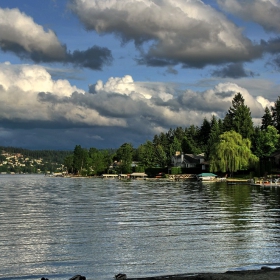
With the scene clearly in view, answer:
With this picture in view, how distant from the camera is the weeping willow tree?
369ft

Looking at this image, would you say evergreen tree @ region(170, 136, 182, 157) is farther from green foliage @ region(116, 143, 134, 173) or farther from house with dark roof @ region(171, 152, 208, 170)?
green foliage @ region(116, 143, 134, 173)

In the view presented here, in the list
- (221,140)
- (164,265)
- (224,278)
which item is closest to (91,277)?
(164,265)

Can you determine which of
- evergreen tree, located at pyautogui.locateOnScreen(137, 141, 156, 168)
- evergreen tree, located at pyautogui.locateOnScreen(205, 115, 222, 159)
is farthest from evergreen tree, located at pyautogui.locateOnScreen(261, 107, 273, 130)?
evergreen tree, located at pyautogui.locateOnScreen(137, 141, 156, 168)

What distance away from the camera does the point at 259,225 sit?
31.5m

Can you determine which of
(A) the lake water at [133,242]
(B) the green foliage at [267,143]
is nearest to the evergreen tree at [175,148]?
(B) the green foliage at [267,143]

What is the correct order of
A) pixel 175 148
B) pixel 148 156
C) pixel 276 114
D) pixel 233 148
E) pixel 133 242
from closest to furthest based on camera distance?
1. pixel 133 242
2. pixel 233 148
3. pixel 276 114
4. pixel 148 156
5. pixel 175 148

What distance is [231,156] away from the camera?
112625 mm

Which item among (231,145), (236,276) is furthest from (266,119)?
(236,276)

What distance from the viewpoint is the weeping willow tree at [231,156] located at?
112400 mm

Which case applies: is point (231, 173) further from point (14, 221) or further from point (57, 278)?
point (57, 278)

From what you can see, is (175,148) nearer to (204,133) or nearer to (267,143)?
(204,133)

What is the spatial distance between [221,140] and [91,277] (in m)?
102

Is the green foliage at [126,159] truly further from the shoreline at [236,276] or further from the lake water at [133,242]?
the shoreline at [236,276]

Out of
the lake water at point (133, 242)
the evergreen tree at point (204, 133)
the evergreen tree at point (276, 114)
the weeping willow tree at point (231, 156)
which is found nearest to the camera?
the lake water at point (133, 242)
